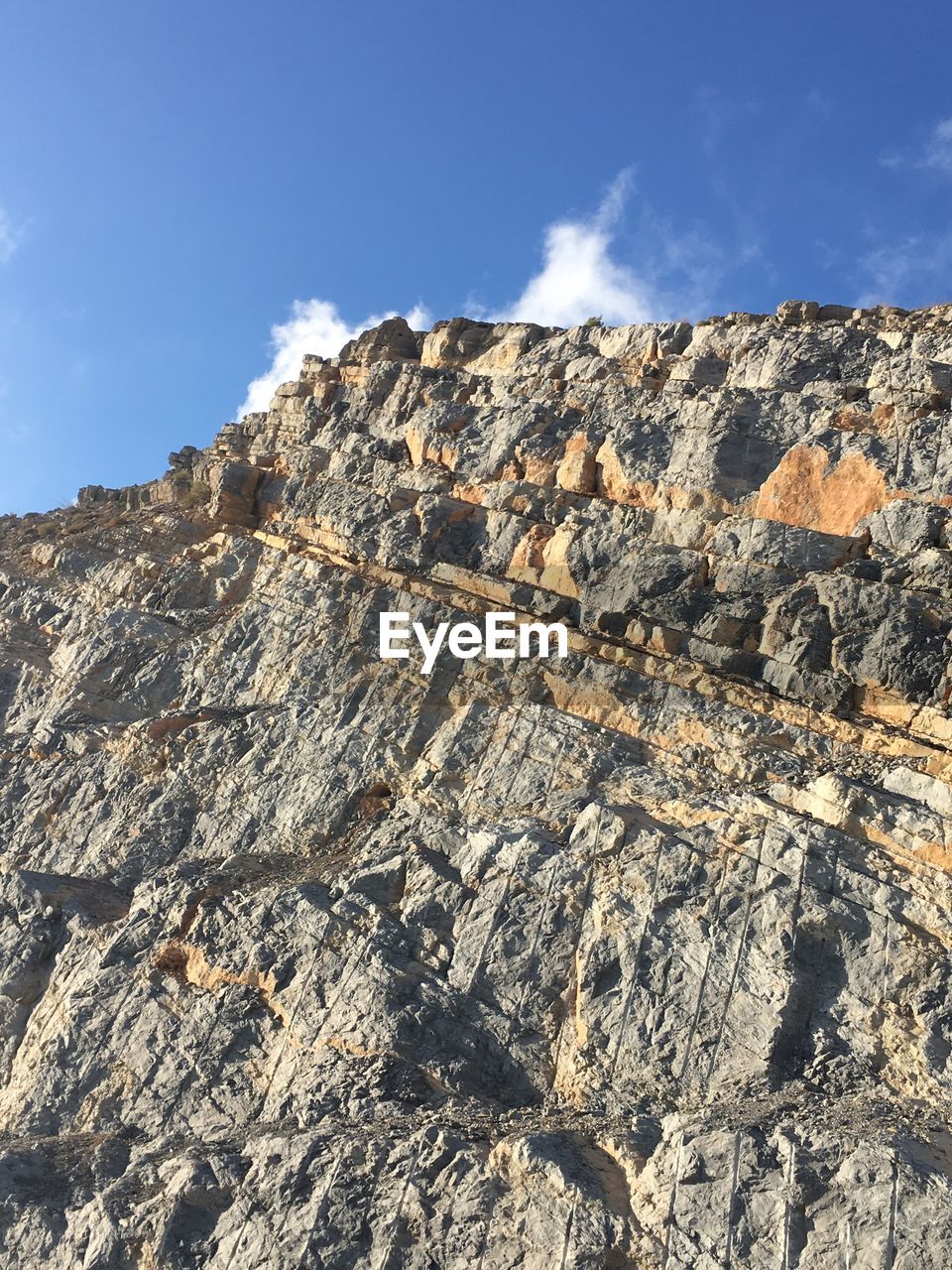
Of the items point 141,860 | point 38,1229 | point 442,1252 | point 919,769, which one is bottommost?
point 38,1229

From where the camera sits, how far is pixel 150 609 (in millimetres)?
24062

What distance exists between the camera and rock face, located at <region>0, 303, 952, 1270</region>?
423 inches

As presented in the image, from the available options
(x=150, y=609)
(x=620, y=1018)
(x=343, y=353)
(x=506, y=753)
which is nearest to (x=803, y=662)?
(x=506, y=753)

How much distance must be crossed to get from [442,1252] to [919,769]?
8.27 meters

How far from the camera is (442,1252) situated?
1035 centimetres

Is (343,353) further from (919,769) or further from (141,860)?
(919,769)

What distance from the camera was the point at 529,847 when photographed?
14.2m

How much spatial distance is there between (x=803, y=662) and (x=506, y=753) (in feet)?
15.6

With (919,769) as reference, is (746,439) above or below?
above

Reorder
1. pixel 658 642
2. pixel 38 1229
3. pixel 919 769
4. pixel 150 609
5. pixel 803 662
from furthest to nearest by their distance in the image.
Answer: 1. pixel 150 609
2. pixel 658 642
3. pixel 803 662
4. pixel 919 769
5. pixel 38 1229

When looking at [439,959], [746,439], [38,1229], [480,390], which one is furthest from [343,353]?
[38,1229]

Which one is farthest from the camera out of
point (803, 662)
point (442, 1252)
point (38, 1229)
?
point (803, 662)

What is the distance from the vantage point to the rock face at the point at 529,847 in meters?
10.8

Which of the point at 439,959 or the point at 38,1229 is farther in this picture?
the point at 439,959
